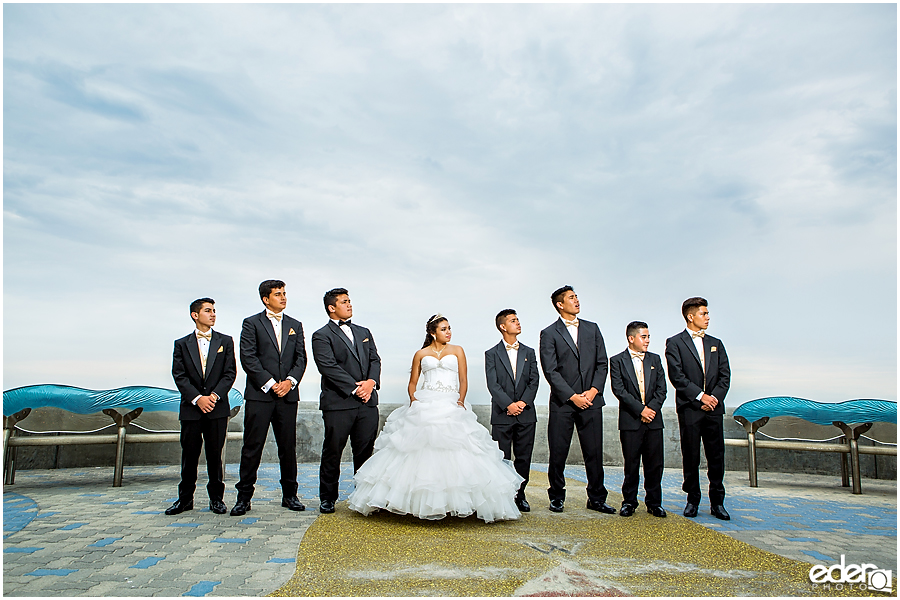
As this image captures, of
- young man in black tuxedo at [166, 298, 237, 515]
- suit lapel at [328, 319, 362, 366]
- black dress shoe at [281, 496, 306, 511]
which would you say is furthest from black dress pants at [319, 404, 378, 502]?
young man in black tuxedo at [166, 298, 237, 515]

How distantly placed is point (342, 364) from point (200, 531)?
5.86 ft

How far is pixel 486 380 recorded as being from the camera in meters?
5.98

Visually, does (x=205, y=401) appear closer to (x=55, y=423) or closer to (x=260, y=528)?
(x=260, y=528)

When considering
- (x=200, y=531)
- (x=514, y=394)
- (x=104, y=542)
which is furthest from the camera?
(x=514, y=394)

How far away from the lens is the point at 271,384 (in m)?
5.46

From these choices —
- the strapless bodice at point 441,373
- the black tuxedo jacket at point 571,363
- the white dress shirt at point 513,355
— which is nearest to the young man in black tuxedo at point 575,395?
the black tuxedo jacket at point 571,363

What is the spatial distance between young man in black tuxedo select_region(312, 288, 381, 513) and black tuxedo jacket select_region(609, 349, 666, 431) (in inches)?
87.5

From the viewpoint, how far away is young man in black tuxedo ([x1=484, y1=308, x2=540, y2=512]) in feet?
19.1

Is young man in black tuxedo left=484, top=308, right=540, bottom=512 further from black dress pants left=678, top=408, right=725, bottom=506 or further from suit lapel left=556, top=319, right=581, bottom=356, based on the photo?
black dress pants left=678, top=408, right=725, bottom=506

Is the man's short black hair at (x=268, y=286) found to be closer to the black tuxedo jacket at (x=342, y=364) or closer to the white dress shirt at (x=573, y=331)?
the black tuxedo jacket at (x=342, y=364)

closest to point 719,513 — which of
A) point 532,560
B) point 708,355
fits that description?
point 708,355

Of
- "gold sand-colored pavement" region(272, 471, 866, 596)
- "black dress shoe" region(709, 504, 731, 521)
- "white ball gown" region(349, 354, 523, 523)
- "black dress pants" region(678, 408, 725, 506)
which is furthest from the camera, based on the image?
"black dress pants" region(678, 408, 725, 506)

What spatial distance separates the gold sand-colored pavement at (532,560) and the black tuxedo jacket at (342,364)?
3.30ft

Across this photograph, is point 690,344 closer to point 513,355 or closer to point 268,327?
point 513,355
